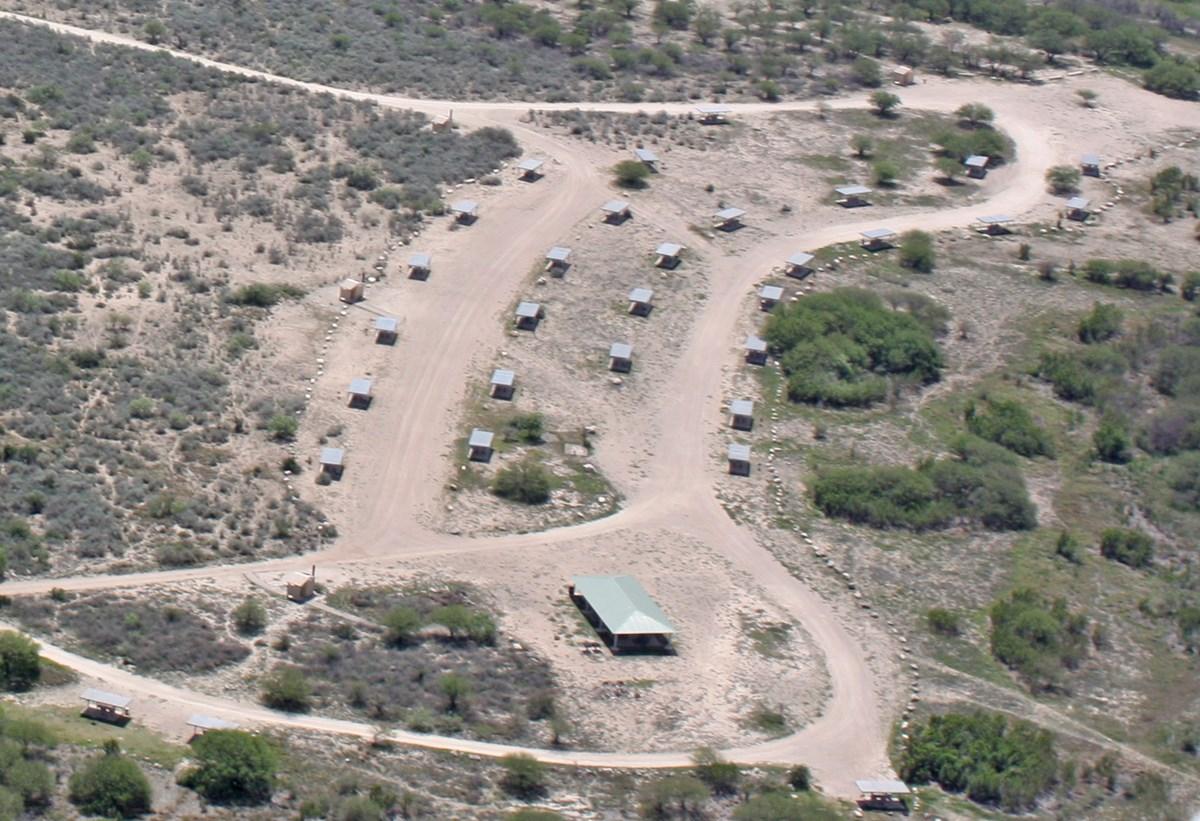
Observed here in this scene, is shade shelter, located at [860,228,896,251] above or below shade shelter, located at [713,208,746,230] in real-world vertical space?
below

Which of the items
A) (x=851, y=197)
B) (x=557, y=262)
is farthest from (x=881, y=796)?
(x=851, y=197)

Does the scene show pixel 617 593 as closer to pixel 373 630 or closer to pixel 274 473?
pixel 373 630

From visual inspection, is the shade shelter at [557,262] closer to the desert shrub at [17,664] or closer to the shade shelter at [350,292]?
the shade shelter at [350,292]

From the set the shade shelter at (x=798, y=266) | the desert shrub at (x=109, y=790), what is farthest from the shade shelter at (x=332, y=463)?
the shade shelter at (x=798, y=266)

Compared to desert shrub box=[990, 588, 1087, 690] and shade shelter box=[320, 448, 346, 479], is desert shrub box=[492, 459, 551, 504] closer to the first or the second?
shade shelter box=[320, 448, 346, 479]

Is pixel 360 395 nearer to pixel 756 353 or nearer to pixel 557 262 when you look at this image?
pixel 557 262

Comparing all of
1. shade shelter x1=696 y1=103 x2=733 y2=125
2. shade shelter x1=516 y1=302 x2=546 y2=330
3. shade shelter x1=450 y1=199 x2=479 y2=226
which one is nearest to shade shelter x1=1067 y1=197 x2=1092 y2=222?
shade shelter x1=696 y1=103 x2=733 y2=125
